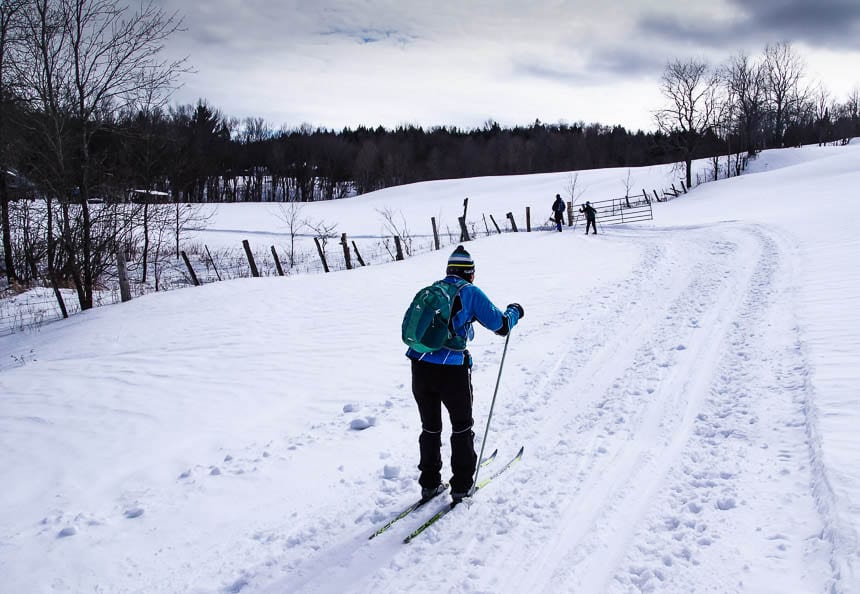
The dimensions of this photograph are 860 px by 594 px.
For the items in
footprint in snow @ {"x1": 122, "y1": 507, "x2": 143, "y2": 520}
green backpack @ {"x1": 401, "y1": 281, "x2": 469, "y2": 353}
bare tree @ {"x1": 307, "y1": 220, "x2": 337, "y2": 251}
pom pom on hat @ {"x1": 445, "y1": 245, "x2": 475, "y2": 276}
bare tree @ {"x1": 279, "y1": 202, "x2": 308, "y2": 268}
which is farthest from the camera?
bare tree @ {"x1": 279, "y1": 202, "x2": 308, "y2": 268}

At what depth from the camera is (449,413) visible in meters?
4.16

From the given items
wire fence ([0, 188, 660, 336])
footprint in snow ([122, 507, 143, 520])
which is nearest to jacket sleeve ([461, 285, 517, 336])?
footprint in snow ([122, 507, 143, 520])

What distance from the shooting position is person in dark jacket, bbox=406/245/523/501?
13.2ft

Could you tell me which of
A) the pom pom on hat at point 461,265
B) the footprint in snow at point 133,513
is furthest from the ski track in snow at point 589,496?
the pom pom on hat at point 461,265

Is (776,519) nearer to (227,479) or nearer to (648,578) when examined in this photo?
(648,578)

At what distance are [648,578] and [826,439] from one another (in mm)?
2544

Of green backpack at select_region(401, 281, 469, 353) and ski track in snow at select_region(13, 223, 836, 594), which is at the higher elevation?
green backpack at select_region(401, 281, 469, 353)

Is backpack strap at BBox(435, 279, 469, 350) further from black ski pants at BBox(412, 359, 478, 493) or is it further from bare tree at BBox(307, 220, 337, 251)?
bare tree at BBox(307, 220, 337, 251)

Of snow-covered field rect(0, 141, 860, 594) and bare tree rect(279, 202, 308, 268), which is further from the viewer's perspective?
bare tree rect(279, 202, 308, 268)

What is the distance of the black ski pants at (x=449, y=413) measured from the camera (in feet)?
13.3

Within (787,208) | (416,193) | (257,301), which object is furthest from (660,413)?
(416,193)

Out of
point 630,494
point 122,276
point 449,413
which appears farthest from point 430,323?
point 122,276

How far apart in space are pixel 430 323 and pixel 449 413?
2.64ft

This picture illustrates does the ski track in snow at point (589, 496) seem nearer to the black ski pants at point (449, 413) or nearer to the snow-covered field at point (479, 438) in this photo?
the snow-covered field at point (479, 438)
